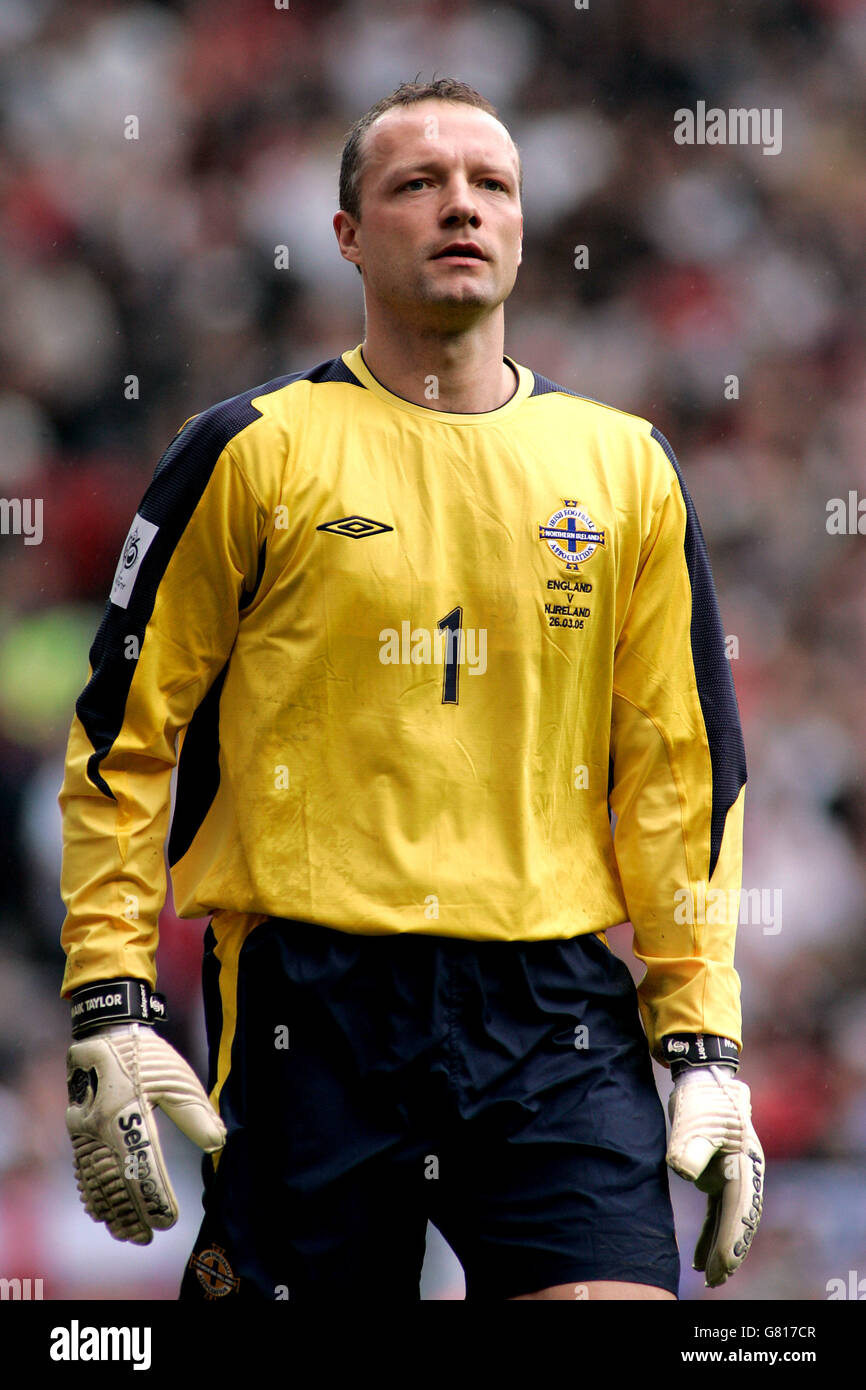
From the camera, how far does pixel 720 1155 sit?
2305mm

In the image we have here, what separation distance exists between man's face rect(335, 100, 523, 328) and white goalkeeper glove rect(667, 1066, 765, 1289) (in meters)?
1.14

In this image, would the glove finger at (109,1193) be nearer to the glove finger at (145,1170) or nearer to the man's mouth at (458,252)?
the glove finger at (145,1170)

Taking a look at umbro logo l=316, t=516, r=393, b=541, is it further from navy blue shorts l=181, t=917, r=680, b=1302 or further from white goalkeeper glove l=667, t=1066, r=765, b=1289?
white goalkeeper glove l=667, t=1066, r=765, b=1289

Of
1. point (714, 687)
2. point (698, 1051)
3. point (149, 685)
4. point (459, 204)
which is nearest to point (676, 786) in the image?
point (714, 687)

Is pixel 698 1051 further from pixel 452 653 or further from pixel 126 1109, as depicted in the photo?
pixel 126 1109

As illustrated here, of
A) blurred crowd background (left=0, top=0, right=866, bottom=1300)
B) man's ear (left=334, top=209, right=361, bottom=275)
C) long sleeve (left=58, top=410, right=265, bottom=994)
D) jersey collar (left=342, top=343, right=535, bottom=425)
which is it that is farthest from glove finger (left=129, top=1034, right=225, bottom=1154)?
blurred crowd background (left=0, top=0, right=866, bottom=1300)

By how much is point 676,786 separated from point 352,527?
23.8 inches

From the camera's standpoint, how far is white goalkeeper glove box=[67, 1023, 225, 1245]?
214cm

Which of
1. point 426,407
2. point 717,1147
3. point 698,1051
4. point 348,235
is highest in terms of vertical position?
point 348,235

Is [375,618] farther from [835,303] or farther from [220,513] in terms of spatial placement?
[835,303]

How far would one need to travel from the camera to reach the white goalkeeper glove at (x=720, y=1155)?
2264 mm

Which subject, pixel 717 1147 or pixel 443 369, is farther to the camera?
pixel 443 369

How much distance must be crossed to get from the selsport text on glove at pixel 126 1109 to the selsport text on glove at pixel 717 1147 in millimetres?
634

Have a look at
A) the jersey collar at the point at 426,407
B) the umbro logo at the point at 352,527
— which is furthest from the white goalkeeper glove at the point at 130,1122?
the jersey collar at the point at 426,407
